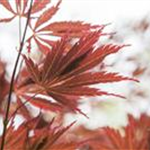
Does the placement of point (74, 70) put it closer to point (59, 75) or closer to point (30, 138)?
point (59, 75)

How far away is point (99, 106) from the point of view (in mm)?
1692

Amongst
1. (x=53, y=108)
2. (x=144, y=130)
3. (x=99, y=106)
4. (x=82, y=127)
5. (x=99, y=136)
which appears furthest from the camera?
(x=99, y=106)

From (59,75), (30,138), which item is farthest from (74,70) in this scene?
(30,138)

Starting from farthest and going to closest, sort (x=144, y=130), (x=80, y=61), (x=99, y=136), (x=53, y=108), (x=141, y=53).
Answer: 1. (x=141, y=53)
2. (x=99, y=136)
3. (x=144, y=130)
4. (x=53, y=108)
5. (x=80, y=61)

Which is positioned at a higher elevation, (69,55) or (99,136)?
(69,55)

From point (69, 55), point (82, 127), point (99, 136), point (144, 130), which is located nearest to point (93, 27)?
point (69, 55)

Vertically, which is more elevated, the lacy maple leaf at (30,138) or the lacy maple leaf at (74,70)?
the lacy maple leaf at (74,70)

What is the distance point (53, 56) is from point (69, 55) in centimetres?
2

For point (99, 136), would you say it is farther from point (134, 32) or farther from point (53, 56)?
point (134, 32)

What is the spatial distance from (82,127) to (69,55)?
30.3 inches

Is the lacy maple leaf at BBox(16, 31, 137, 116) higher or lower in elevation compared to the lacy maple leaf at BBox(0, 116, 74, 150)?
higher

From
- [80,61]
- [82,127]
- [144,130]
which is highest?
[80,61]

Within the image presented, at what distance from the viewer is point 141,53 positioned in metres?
1.93

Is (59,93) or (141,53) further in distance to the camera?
(141,53)
